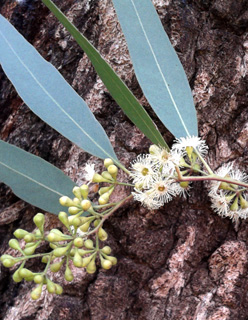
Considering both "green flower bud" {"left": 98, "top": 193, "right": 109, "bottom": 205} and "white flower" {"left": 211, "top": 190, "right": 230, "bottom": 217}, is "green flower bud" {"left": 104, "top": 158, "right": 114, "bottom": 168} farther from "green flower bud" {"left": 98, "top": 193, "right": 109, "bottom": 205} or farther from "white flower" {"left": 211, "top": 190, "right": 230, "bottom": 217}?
"white flower" {"left": 211, "top": 190, "right": 230, "bottom": 217}

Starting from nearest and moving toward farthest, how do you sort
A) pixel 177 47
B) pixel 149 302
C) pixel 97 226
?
pixel 97 226 → pixel 149 302 → pixel 177 47

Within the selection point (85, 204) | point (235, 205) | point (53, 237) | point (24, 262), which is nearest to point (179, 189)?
point (235, 205)

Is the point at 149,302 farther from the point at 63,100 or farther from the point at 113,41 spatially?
the point at 113,41

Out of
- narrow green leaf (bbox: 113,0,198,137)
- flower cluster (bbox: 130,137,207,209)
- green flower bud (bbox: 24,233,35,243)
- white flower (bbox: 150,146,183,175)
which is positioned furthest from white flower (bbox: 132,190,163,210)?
green flower bud (bbox: 24,233,35,243)

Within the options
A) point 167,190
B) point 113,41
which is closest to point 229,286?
point 167,190

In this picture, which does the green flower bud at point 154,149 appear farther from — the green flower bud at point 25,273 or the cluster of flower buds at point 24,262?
the green flower bud at point 25,273

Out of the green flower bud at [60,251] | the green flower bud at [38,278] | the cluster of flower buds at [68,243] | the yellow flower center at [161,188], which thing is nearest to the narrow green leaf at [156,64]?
the yellow flower center at [161,188]

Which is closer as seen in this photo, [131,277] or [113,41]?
[131,277]
